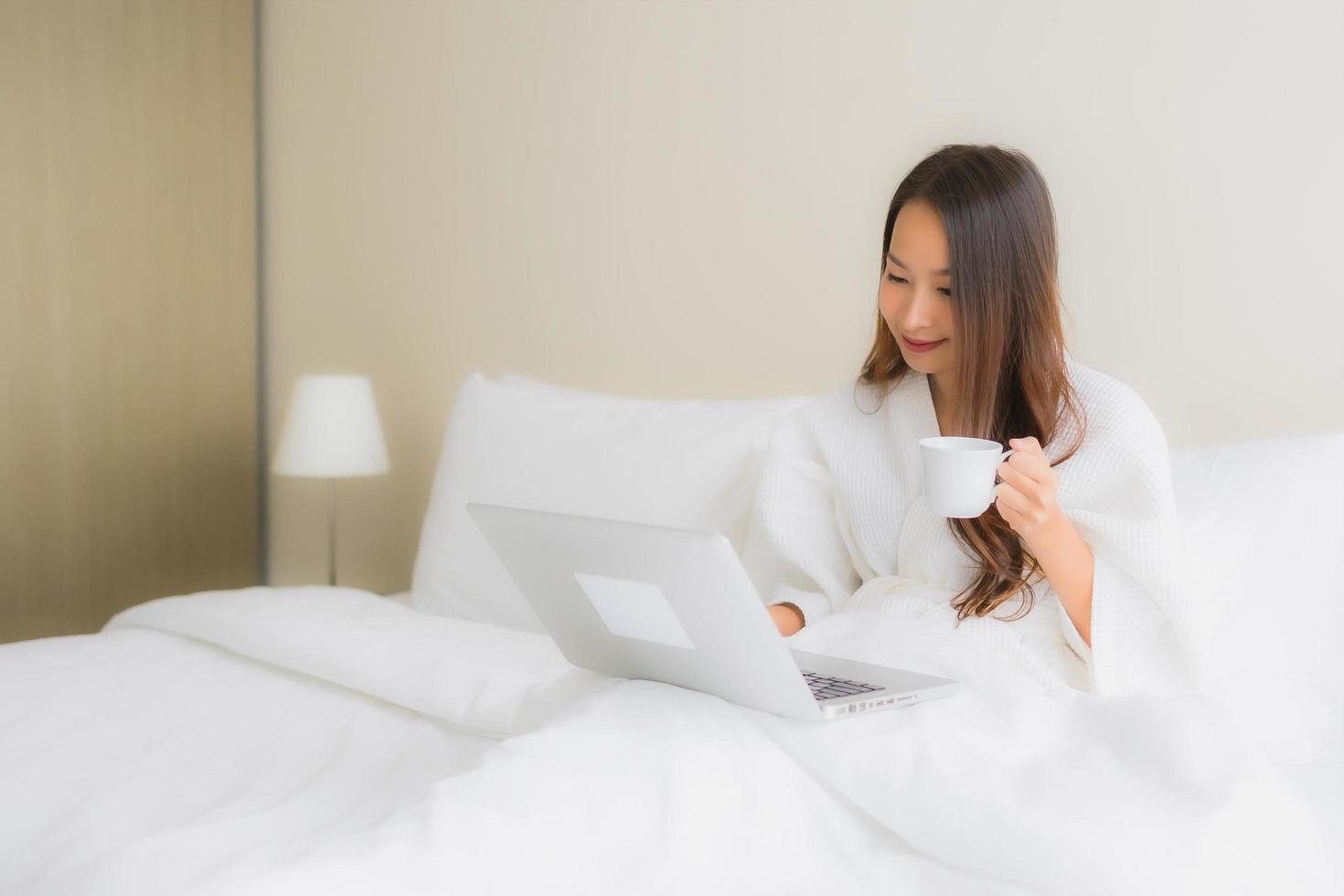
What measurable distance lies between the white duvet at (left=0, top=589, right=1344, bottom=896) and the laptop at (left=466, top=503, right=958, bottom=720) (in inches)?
1.1

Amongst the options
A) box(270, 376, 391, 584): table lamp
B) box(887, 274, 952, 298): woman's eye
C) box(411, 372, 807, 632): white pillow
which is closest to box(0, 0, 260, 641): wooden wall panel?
box(270, 376, 391, 584): table lamp

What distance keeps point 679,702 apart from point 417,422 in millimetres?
1985

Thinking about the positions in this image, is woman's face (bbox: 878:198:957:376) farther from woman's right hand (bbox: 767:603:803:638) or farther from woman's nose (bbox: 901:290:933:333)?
woman's right hand (bbox: 767:603:803:638)

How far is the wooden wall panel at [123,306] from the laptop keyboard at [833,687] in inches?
92.6

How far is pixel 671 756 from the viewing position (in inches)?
38.9

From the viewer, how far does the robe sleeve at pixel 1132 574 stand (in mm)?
1345

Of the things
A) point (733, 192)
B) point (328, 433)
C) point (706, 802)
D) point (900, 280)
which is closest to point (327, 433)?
point (328, 433)

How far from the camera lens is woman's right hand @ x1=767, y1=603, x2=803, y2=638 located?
1.57 metres

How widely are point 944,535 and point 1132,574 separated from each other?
0.24 m

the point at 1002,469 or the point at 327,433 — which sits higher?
the point at 1002,469

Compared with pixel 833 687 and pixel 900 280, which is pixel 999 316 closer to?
pixel 900 280

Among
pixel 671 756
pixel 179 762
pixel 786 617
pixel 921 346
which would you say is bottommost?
pixel 179 762

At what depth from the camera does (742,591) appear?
3.24 feet

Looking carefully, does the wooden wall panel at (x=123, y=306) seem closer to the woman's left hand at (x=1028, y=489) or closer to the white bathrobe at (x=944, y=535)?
the white bathrobe at (x=944, y=535)
